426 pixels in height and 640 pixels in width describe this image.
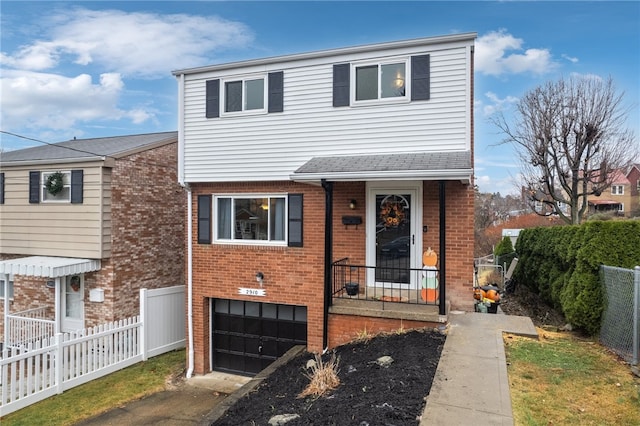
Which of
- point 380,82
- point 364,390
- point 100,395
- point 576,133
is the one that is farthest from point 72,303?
point 576,133

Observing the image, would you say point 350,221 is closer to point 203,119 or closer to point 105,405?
point 203,119

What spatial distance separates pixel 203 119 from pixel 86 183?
423cm

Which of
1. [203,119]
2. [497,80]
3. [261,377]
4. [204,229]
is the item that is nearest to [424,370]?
[261,377]

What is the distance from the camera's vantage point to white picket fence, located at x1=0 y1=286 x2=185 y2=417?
7.47 m

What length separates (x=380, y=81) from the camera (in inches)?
318

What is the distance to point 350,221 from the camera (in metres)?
8.24

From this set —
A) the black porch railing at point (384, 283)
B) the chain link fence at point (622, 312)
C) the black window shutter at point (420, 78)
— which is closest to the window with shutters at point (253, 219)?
the black porch railing at point (384, 283)

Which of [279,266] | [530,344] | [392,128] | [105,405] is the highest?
[392,128]

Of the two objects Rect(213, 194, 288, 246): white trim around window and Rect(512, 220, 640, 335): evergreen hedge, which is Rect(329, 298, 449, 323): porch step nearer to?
Rect(213, 194, 288, 246): white trim around window

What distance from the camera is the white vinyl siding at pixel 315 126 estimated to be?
756cm

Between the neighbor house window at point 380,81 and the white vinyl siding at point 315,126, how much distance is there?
194mm

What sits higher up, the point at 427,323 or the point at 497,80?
the point at 497,80

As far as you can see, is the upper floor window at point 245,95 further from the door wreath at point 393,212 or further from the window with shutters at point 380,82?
the door wreath at point 393,212

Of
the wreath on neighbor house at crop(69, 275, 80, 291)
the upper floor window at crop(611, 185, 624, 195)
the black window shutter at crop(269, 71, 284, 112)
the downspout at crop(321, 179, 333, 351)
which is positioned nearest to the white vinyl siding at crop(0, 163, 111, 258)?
the wreath on neighbor house at crop(69, 275, 80, 291)
